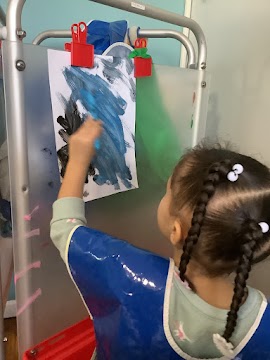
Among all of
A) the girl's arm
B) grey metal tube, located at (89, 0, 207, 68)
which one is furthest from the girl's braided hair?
grey metal tube, located at (89, 0, 207, 68)

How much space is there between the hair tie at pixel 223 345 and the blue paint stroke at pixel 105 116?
1.23 feet

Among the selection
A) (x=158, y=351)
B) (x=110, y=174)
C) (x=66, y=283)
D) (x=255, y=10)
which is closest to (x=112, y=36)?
(x=110, y=174)

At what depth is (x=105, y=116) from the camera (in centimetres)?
77

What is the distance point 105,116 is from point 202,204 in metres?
0.34

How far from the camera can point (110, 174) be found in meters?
0.81

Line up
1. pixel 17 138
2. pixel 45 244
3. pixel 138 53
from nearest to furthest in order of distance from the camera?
pixel 17 138, pixel 45 244, pixel 138 53

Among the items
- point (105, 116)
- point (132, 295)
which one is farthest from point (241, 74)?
point (132, 295)

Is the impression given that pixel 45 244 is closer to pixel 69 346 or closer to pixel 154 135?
pixel 69 346

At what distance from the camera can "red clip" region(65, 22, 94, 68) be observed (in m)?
0.67

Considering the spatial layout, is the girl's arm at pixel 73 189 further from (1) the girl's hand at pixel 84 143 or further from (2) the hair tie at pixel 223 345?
(2) the hair tie at pixel 223 345

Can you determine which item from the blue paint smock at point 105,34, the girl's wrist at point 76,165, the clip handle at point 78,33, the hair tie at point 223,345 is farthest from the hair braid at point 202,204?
the blue paint smock at point 105,34

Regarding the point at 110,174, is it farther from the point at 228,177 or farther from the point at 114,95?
the point at 228,177

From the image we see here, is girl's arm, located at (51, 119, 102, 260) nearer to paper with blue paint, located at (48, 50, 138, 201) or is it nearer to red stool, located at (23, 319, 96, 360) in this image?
paper with blue paint, located at (48, 50, 138, 201)

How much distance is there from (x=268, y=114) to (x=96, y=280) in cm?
69
